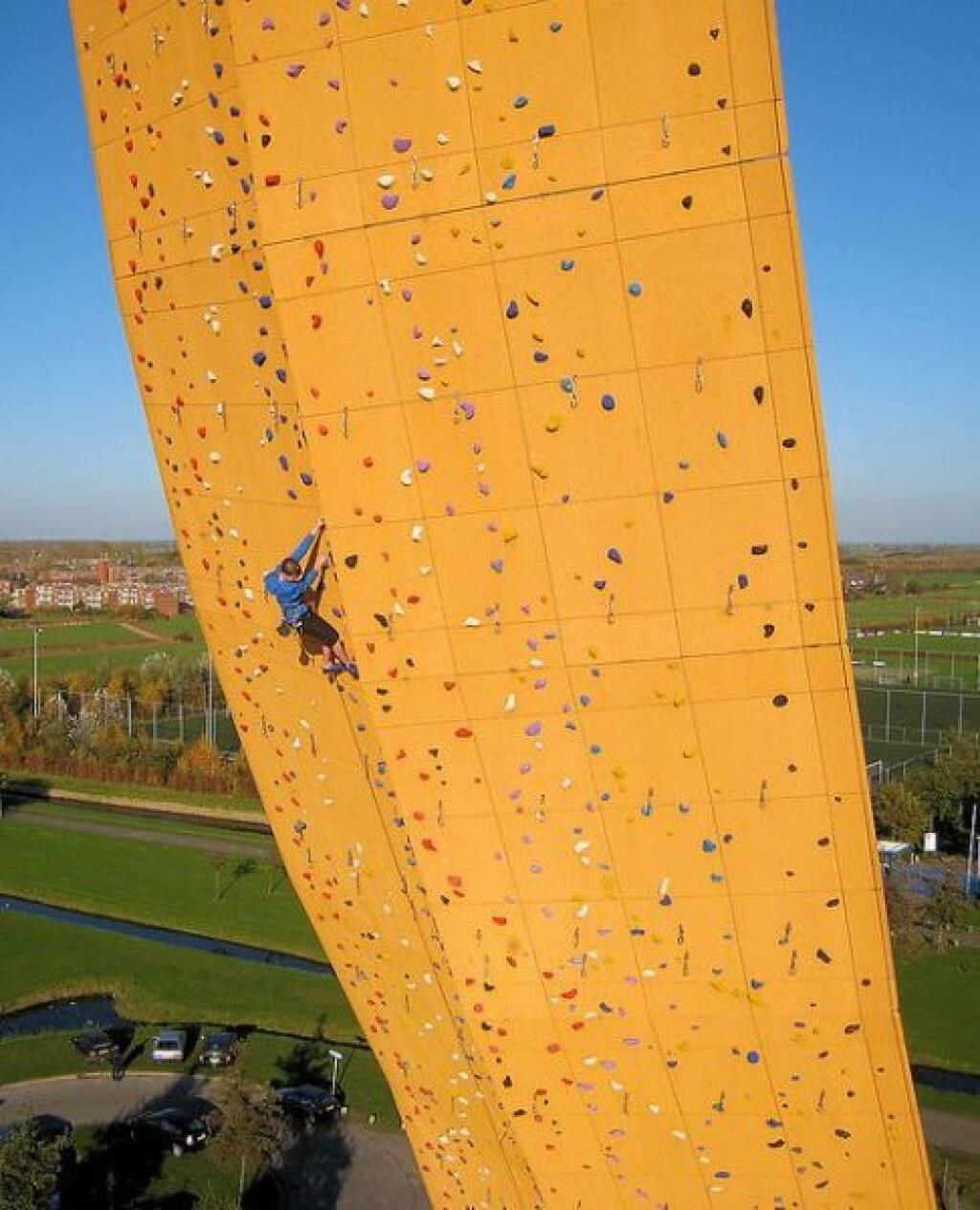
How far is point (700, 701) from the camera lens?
3.81 meters

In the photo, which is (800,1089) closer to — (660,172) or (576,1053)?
(576,1053)

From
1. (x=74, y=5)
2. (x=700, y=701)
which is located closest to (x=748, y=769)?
(x=700, y=701)

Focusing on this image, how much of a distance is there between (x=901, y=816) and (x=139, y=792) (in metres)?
23.7

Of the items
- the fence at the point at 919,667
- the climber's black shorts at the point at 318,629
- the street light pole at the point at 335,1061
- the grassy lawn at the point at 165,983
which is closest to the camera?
the climber's black shorts at the point at 318,629

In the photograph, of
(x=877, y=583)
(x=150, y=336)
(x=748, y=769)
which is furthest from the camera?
(x=877, y=583)

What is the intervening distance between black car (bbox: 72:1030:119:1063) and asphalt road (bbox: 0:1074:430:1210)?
482 millimetres

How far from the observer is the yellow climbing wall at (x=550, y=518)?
3.37 meters

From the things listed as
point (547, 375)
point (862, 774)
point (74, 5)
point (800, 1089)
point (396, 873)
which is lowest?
point (800, 1089)

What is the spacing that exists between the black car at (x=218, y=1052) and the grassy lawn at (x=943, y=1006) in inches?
400

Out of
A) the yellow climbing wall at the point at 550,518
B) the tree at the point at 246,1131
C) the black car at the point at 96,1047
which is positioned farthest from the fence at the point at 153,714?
the yellow climbing wall at the point at 550,518

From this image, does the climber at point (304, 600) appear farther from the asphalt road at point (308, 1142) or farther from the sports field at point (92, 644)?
the sports field at point (92, 644)

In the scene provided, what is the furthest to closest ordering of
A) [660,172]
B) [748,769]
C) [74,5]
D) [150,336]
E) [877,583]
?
[877,583] → [150,336] → [74,5] → [748,769] → [660,172]

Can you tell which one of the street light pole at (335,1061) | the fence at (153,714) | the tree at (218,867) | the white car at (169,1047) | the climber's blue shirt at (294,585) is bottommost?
the fence at (153,714)

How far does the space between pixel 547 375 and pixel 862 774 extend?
5.59 ft
